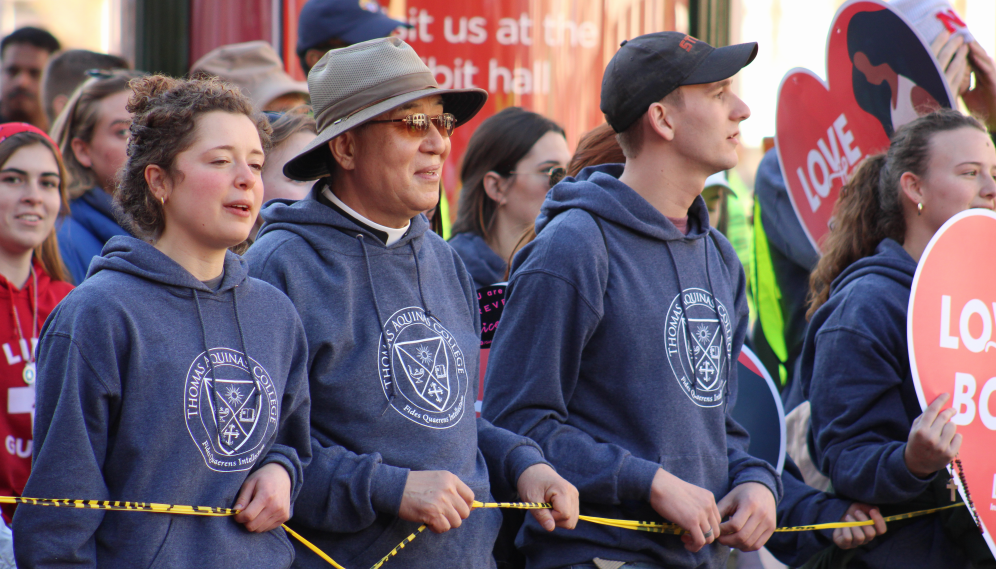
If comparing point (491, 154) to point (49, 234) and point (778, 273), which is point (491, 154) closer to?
point (778, 273)

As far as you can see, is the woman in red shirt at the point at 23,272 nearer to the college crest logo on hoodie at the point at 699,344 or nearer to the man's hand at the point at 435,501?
the man's hand at the point at 435,501

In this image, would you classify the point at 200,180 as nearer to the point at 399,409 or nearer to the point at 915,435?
the point at 399,409

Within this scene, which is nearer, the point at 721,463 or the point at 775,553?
the point at 721,463

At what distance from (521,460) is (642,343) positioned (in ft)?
1.48

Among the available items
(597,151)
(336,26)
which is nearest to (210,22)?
(336,26)

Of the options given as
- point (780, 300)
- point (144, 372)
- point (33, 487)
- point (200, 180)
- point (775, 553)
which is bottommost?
point (775, 553)

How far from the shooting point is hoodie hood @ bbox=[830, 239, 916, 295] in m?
3.39

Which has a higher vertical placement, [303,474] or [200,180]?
[200,180]

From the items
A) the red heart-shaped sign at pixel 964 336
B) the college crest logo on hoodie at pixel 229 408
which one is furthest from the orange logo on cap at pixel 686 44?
the college crest logo on hoodie at pixel 229 408

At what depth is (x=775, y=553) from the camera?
11.3ft

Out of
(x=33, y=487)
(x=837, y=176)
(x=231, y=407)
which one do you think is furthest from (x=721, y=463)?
(x=837, y=176)

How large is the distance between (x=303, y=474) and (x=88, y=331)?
592mm

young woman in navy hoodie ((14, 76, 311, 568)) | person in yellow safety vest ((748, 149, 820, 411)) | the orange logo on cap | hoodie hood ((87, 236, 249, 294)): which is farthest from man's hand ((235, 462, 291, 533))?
person in yellow safety vest ((748, 149, 820, 411))

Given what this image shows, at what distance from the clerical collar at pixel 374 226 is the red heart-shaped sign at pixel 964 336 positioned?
1552 millimetres
